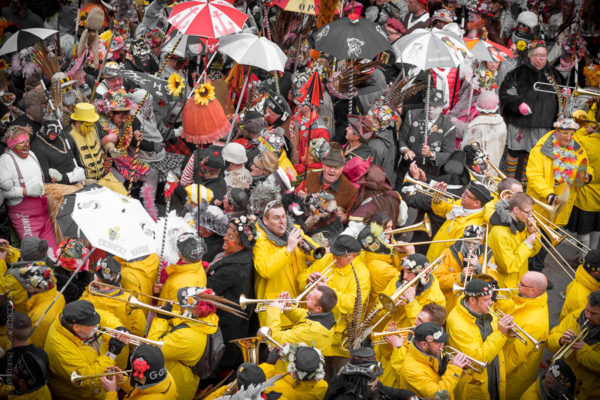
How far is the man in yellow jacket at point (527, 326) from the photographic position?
6.07 m

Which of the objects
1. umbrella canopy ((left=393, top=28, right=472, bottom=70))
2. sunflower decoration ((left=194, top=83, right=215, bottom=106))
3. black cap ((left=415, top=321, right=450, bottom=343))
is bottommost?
black cap ((left=415, top=321, right=450, bottom=343))

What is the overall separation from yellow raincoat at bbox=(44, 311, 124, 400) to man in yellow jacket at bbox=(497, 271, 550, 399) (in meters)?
3.58

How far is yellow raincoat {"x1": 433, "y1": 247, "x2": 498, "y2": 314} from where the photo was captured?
6828mm

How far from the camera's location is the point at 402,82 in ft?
30.6

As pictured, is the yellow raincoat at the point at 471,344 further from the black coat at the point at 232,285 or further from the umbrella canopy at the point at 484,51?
the umbrella canopy at the point at 484,51

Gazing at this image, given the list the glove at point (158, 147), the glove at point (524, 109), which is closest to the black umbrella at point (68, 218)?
the glove at point (158, 147)

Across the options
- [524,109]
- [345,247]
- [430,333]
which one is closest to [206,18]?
[345,247]

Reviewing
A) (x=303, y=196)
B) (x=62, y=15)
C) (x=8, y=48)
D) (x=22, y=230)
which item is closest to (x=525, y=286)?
(x=303, y=196)

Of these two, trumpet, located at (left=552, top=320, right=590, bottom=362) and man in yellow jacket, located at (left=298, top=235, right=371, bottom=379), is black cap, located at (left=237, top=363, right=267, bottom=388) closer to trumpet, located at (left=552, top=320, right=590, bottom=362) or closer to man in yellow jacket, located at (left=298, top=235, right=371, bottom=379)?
man in yellow jacket, located at (left=298, top=235, right=371, bottom=379)

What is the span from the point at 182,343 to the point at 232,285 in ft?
3.41

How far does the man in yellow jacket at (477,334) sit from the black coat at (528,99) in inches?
215

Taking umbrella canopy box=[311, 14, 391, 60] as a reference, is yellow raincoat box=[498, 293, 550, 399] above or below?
below

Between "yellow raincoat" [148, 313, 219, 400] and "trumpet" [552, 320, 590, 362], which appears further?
"trumpet" [552, 320, 590, 362]

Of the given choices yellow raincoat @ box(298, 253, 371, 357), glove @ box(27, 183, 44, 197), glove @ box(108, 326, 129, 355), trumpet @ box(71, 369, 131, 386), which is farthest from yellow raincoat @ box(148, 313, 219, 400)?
glove @ box(27, 183, 44, 197)
